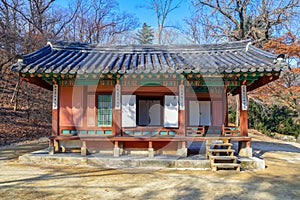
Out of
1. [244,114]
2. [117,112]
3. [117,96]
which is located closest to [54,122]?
[117,112]

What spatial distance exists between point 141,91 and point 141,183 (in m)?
3.38

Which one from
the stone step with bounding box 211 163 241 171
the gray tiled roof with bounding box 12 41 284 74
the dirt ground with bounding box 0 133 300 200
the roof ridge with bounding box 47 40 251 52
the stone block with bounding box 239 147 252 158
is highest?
the roof ridge with bounding box 47 40 251 52

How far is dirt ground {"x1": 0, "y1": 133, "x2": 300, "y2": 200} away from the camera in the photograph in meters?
4.29

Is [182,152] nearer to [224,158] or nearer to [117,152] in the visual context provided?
[224,158]

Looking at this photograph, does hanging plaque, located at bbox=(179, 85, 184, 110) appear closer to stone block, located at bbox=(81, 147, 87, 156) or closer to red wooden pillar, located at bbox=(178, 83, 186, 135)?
red wooden pillar, located at bbox=(178, 83, 186, 135)

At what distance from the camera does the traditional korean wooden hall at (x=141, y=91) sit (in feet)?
21.0

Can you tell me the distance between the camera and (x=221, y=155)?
6.82m

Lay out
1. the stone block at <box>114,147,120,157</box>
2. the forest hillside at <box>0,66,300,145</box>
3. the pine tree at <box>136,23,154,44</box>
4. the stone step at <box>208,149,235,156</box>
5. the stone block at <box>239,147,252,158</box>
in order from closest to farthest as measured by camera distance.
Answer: the stone step at <box>208,149,235,156</box>, the stone block at <box>114,147,120,157</box>, the stone block at <box>239,147,252,158</box>, the forest hillside at <box>0,66,300,145</box>, the pine tree at <box>136,23,154,44</box>

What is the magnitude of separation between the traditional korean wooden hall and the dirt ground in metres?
1.18

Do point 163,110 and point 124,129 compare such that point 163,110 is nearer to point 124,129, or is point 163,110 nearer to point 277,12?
point 124,129

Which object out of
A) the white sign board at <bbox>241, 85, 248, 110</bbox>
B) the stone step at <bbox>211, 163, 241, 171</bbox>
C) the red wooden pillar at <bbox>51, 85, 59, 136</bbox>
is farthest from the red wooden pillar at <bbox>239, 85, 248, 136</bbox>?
the red wooden pillar at <bbox>51, 85, 59, 136</bbox>

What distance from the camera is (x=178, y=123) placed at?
294 inches

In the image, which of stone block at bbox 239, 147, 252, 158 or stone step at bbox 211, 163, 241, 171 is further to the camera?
stone block at bbox 239, 147, 252, 158

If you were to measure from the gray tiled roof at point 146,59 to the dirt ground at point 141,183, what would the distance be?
2720 mm
